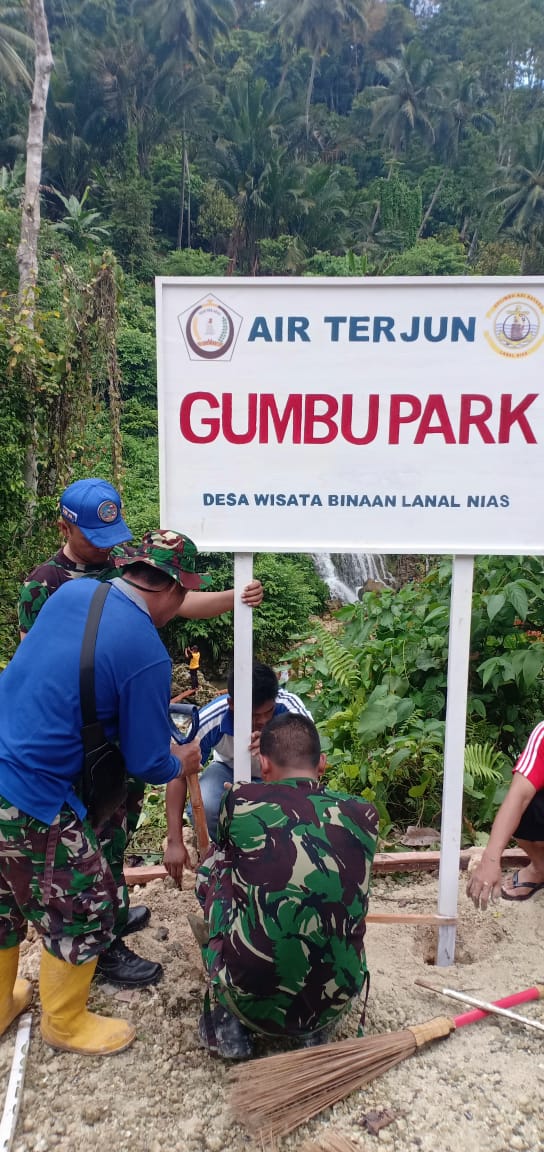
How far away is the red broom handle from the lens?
2.18 m

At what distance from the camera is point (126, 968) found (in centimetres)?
246

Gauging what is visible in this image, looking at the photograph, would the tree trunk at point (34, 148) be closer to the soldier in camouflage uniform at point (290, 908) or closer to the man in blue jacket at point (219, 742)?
the man in blue jacket at point (219, 742)

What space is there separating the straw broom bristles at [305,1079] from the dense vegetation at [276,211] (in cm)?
146

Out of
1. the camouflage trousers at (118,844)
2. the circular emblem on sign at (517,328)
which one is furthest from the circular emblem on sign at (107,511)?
the circular emblem on sign at (517,328)

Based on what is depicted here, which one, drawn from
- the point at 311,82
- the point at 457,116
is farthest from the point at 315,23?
the point at 457,116

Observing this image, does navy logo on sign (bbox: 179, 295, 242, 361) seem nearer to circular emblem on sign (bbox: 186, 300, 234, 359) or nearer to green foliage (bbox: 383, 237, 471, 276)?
circular emblem on sign (bbox: 186, 300, 234, 359)

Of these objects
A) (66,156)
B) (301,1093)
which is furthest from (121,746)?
(66,156)

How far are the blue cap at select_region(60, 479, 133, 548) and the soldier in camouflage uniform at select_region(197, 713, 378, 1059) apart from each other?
1205mm

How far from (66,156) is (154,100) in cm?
731

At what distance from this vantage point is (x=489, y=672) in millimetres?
3473

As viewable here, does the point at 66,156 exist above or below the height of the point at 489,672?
above

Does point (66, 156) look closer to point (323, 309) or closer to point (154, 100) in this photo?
point (154, 100)

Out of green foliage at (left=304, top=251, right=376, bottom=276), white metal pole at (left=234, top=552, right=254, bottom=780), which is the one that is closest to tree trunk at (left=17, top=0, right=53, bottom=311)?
white metal pole at (left=234, top=552, right=254, bottom=780)

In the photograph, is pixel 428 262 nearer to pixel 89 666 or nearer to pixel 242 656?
pixel 242 656
